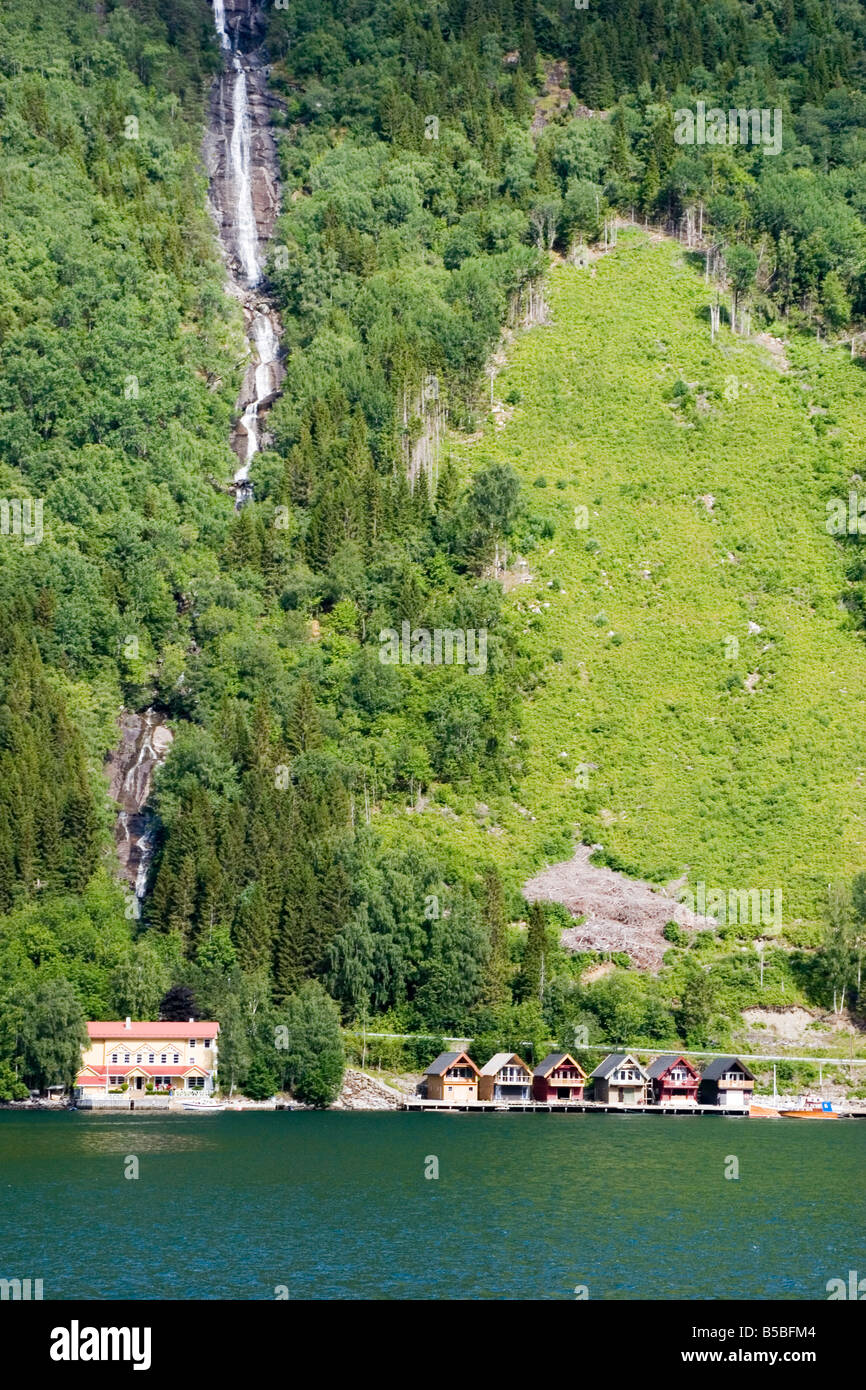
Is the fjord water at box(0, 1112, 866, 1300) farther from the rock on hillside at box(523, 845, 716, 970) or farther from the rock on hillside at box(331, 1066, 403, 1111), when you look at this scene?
the rock on hillside at box(523, 845, 716, 970)

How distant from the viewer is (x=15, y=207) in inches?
7520

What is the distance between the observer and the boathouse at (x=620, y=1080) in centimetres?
12681

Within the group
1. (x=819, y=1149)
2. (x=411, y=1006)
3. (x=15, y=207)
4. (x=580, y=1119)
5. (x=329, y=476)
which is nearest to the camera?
(x=819, y=1149)

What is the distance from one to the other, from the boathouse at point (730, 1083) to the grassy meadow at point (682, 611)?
14.2 meters

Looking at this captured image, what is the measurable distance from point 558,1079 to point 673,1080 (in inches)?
311

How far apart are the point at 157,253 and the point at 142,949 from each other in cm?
9310

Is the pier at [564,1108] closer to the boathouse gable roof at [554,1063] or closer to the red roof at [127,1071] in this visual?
the boathouse gable roof at [554,1063]

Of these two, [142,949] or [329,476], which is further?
[329,476]

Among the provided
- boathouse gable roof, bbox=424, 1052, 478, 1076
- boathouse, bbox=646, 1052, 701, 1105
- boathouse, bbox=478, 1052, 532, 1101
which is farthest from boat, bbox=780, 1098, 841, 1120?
boathouse gable roof, bbox=424, 1052, 478, 1076

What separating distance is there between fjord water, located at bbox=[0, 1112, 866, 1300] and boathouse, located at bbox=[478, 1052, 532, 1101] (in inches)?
639

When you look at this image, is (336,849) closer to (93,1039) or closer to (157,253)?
(93,1039)

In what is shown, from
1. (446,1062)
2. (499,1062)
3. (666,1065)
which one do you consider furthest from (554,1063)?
(446,1062)

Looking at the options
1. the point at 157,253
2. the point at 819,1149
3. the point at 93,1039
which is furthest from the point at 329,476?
the point at 819,1149

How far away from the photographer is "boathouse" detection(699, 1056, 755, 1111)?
124 metres
